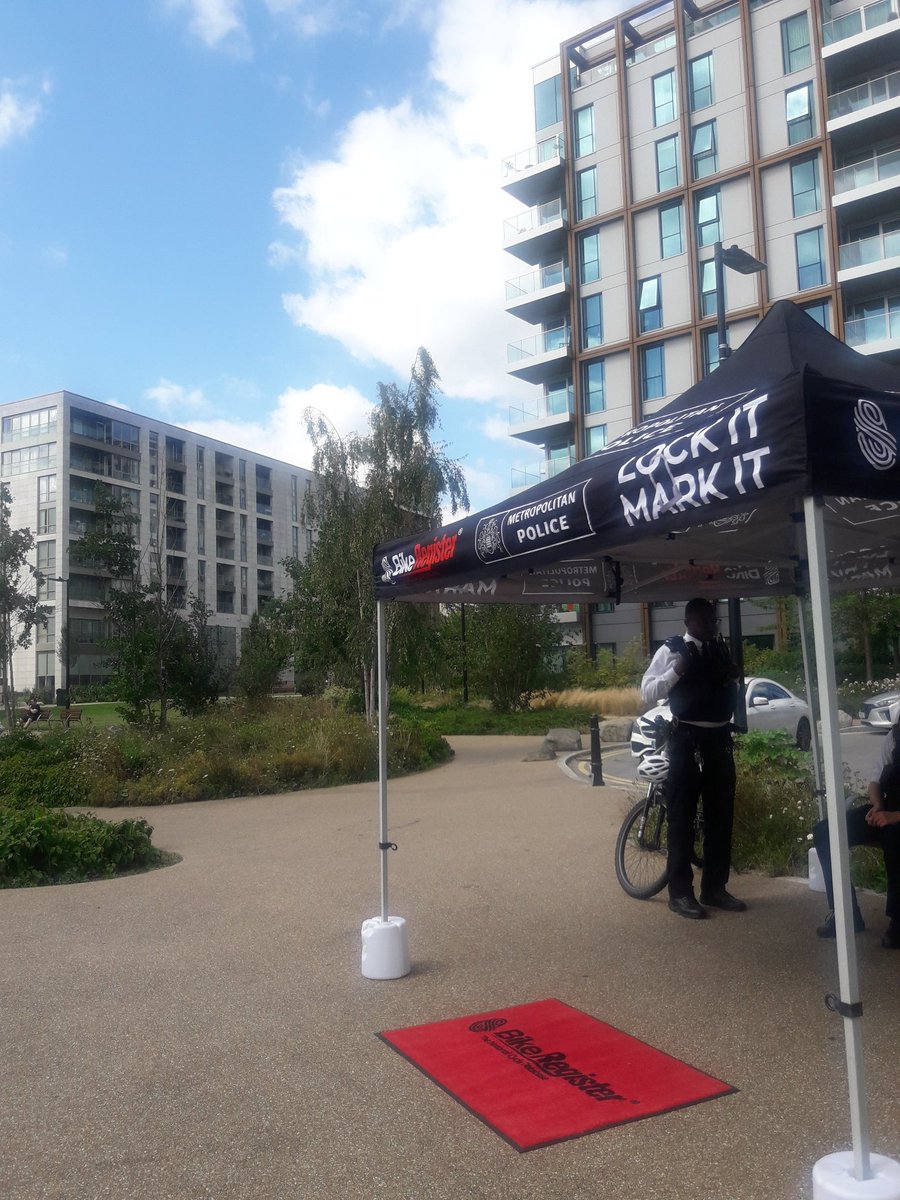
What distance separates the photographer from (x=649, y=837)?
7.05 metres

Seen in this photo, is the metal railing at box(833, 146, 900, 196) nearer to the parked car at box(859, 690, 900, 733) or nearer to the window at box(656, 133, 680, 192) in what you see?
the window at box(656, 133, 680, 192)

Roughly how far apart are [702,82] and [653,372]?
11.8 m

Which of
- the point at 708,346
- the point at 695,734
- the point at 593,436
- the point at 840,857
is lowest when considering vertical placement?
the point at 840,857

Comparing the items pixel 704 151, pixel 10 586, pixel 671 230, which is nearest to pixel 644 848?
pixel 10 586

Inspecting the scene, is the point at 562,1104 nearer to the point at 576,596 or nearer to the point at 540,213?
the point at 576,596

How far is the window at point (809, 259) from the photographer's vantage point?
37.2 meters

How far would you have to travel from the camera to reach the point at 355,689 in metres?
29.9

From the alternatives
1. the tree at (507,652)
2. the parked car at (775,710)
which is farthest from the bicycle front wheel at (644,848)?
the tree at (507,652)

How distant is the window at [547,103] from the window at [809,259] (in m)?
14.7

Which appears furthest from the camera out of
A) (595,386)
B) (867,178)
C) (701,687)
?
(595,386)

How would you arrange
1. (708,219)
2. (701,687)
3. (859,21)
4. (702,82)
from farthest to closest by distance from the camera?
(702,82) < (708,219) < (859,21) < (701,687)

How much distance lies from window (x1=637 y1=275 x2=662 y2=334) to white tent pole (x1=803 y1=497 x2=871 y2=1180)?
136 feet

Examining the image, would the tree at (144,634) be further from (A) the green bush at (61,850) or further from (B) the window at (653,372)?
(B) the window at (653,372)

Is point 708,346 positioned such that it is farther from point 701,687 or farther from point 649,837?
point 701,687
